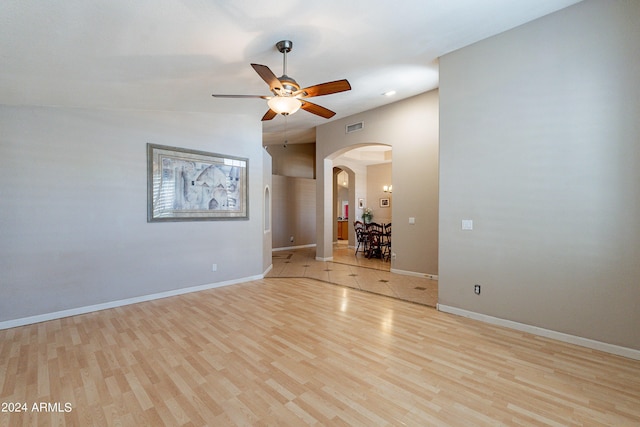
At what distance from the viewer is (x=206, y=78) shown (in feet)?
11.1

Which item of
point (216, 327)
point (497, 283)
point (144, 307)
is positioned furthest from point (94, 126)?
point (497, 283)

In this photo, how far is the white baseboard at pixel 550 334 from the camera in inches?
98.8

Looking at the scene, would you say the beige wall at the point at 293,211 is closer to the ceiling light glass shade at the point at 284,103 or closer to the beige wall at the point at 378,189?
the beige wall at the point at 378,189

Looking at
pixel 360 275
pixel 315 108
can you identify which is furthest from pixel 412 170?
pixel 315 108

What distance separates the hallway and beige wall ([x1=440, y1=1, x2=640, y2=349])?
2.86ft

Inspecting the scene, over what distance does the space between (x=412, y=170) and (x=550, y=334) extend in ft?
11.6

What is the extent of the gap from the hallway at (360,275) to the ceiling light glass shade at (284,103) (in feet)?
10.2

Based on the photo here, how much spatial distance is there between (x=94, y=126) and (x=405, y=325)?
4.74 m

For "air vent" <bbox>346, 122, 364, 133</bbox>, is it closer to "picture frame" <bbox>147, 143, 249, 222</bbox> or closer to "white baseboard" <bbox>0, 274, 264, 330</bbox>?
"picture frame" <bbox>147, 143, 249, 222</bbox>

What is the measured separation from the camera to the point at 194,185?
14.9 ft

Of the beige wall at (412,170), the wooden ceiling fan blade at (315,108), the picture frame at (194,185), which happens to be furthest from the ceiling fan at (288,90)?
the beige wall at (412,170)

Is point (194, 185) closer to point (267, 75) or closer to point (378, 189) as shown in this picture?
point (267, 75)

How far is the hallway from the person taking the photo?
4466mm

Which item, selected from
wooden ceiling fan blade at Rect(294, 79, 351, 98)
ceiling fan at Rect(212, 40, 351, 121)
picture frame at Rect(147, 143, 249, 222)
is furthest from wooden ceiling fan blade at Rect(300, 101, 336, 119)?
picture frame at Rect(147, 143, 249, 222)
